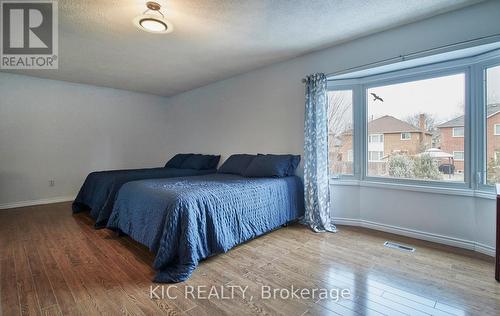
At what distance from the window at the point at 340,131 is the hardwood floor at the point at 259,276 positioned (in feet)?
3.07

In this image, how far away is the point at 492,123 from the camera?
220cm

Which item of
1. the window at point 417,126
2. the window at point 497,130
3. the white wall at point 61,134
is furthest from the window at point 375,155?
the white wall at point 61,134

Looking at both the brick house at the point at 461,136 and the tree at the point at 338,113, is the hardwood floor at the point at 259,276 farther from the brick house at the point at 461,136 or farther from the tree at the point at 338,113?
the tree at the point at 338,113

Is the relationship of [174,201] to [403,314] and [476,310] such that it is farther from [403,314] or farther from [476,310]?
[476,310]

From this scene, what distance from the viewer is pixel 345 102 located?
314 centimetres

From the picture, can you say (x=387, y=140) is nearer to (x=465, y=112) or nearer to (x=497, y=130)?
Answer: (x=465, y=112)

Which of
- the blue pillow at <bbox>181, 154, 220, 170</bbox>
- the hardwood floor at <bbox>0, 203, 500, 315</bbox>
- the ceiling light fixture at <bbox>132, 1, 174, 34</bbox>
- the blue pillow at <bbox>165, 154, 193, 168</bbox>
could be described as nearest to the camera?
the hardwood floor at <bbox>0, 203, 500, 315</bbox>

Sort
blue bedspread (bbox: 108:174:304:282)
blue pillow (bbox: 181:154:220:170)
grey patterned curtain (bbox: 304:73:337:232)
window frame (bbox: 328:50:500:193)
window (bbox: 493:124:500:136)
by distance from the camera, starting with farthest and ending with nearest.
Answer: blue pillow (bbox: 181:154:220:170), grey patterned curtain (bbox: 304:73:337:232), window frame (bbox: 328:50:500:193), window (bbox: 493:124:500:136), blue bedspread (bbox: 108:174:304:282)

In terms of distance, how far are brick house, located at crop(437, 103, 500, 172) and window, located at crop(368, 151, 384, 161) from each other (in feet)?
1.96

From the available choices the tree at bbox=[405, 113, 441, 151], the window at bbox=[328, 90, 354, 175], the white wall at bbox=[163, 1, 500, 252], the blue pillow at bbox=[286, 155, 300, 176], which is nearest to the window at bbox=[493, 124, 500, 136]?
the tree at bbox=[405, 113, 441, 151]

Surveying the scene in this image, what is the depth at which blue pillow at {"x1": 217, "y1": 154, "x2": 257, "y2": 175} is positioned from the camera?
139 inches

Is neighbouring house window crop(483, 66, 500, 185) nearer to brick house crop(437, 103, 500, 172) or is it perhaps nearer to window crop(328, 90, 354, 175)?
brick house crop(437, 103, 500, 172)

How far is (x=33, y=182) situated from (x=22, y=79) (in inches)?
71.1

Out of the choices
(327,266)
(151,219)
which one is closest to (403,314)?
(327,266)
